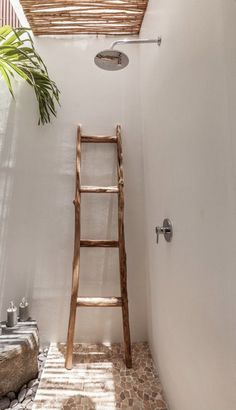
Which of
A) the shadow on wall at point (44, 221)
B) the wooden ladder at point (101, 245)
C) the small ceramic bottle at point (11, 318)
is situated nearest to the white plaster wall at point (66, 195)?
the shadow on wall at point (44, 221)

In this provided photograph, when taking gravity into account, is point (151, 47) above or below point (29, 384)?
above

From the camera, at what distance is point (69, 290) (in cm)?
167

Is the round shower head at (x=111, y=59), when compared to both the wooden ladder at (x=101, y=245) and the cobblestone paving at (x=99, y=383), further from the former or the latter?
the cobblestone paving at (x=99, y=383)

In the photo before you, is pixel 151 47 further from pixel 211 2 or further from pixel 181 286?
pixel 181 286

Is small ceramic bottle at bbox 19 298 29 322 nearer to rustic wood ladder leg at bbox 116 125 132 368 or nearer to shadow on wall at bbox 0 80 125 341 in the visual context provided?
shadow on wall at bbox 0 80 125 341

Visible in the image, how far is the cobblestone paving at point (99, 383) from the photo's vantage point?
1.18m

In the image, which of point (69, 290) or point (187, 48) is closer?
point (187, 48)

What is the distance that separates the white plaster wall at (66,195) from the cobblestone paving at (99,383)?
15cm

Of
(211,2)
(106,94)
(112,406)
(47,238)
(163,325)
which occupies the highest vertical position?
(106,94)

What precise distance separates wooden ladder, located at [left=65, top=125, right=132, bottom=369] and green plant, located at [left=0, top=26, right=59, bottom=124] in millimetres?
278

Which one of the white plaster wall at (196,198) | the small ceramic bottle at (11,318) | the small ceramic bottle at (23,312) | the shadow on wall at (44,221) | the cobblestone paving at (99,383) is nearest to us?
the white plaster wall at (196,198)

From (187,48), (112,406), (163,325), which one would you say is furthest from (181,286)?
(187,48)

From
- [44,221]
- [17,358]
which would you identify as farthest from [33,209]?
[17,358]

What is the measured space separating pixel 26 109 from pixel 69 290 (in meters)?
1.33
